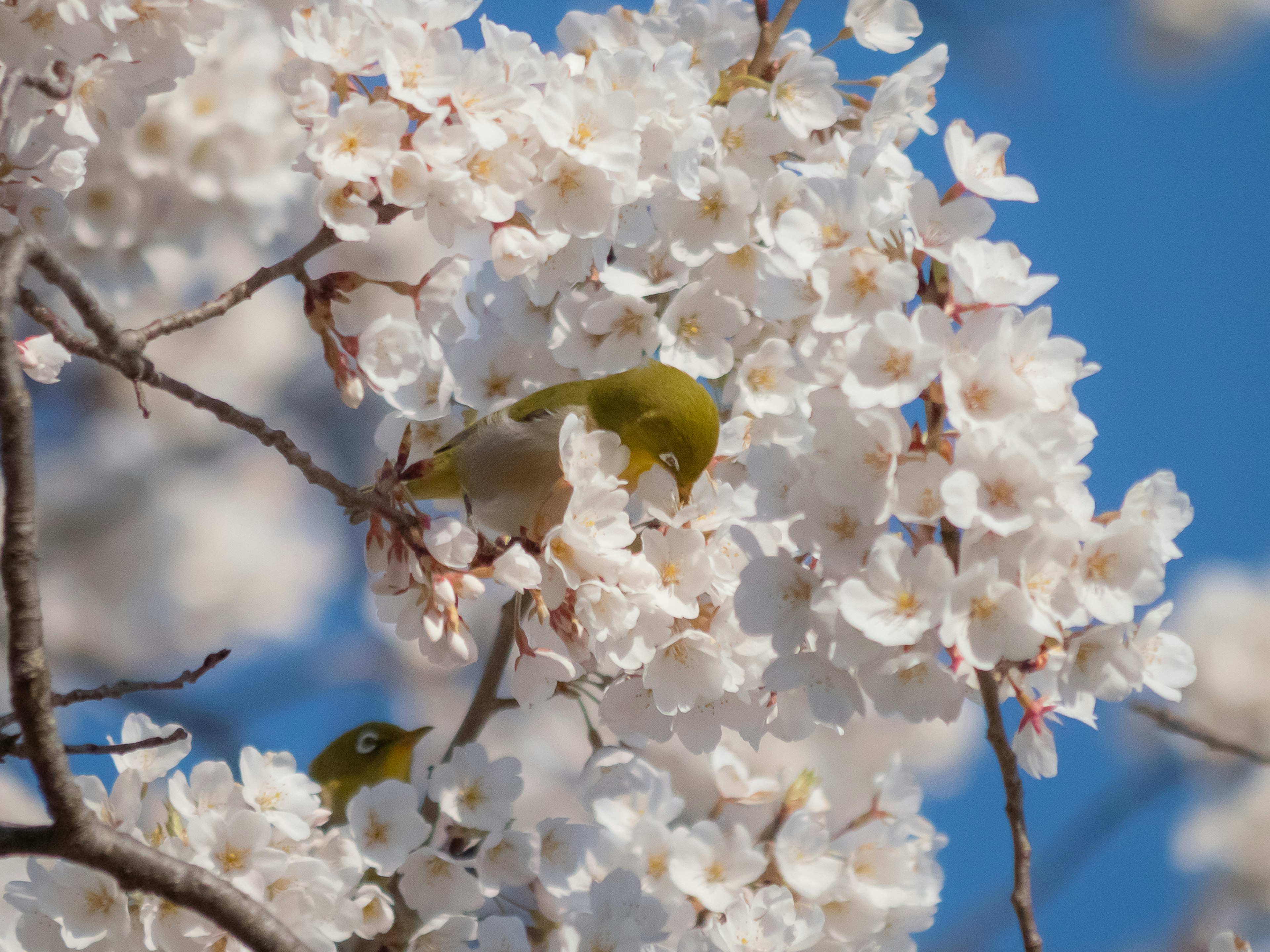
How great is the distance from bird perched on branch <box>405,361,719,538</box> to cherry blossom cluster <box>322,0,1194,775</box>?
68 millimetres

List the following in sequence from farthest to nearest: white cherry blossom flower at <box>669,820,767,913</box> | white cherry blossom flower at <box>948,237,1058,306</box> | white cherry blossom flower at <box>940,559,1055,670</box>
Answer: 1. white cherry blossom flower at <box>669,820,767,913</box>
2. white cherry blossom flower at <box>948,237,1058,306</box>
3. white cherry blossom flower at <box>940,559,1055,670</box>

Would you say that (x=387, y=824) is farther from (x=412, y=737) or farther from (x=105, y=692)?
(x=412, y=737)

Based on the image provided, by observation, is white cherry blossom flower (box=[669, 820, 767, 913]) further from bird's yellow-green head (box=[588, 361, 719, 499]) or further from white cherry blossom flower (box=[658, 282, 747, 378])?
white cherry blossom flower (box=[658, 282, 747, 378])

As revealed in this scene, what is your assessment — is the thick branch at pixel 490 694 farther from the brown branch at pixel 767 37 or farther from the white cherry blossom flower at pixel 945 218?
the brown branch at pixel 767 37

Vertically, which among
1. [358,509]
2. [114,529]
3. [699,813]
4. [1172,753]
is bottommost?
[358,509]

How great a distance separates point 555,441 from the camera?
5.15 ft

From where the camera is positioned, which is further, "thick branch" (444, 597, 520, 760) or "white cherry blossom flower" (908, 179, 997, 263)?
"thick branch" (444, 597, 520, 760)

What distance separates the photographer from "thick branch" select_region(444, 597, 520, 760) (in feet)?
4.93

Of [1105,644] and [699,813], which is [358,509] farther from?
[699,813]

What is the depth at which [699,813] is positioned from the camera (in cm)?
420

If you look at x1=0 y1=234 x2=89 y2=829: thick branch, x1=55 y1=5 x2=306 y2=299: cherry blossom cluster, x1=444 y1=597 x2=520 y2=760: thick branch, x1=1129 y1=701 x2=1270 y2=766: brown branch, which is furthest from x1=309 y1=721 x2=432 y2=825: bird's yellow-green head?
x1=1129 y1=701 x2=1270 y2=766: brown branch

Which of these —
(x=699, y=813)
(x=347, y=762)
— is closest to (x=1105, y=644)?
(x=347, y=762)

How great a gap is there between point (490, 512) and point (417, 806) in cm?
42

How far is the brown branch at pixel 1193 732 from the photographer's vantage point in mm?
1436
